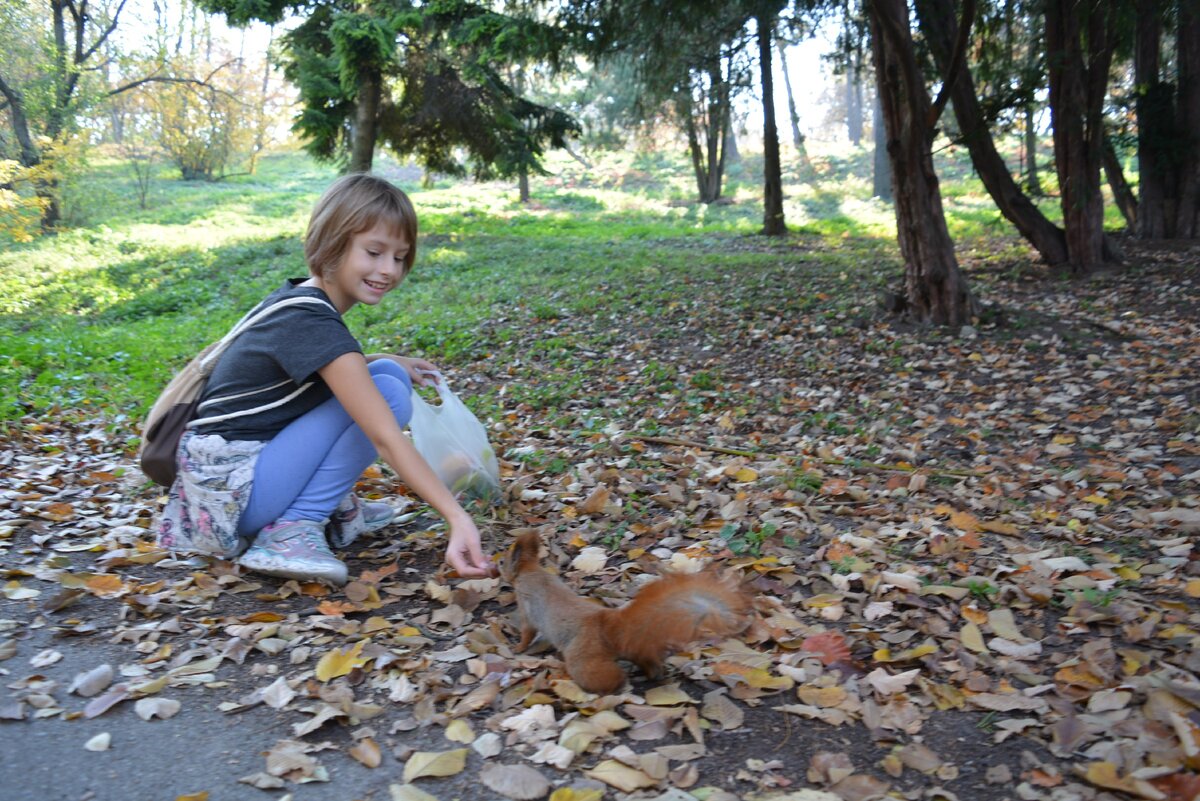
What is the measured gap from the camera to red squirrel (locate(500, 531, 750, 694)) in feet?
6.72

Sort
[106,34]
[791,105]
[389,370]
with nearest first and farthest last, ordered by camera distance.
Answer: [389,370], [106,34], [791,105]

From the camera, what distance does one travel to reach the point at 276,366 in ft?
9.33

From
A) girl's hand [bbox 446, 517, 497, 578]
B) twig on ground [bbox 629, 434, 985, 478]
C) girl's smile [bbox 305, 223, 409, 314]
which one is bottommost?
twig on ground [bbox 629, 434, 985, 478]

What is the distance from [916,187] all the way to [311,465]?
583 cm

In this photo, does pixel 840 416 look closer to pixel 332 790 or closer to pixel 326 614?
pixel 326 614

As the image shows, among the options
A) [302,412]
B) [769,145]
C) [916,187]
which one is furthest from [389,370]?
[769,145]

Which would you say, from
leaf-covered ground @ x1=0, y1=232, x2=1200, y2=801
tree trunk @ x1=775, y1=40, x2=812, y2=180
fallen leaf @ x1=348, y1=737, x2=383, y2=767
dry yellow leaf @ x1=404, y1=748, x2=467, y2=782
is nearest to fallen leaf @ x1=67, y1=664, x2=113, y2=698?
leaf-covered ground @ x1=0, y1=232, x2=1200, y2=801

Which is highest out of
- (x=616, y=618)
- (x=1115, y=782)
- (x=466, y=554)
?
(x=466, y=554)

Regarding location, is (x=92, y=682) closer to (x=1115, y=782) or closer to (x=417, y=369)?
(x=417, y=369)

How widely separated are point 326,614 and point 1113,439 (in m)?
4.24

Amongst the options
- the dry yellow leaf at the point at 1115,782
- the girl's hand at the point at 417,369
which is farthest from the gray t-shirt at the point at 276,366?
the dry yellow leaf at the point at 1115,782

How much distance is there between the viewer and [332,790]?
77.2 inches

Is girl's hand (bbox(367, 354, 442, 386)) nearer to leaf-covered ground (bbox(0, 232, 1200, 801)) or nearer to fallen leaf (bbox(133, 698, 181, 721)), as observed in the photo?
leaf-covered ground (bbox(0, 232, 1200, 801))

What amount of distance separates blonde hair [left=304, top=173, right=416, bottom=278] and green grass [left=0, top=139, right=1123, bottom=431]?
3.19 metres
